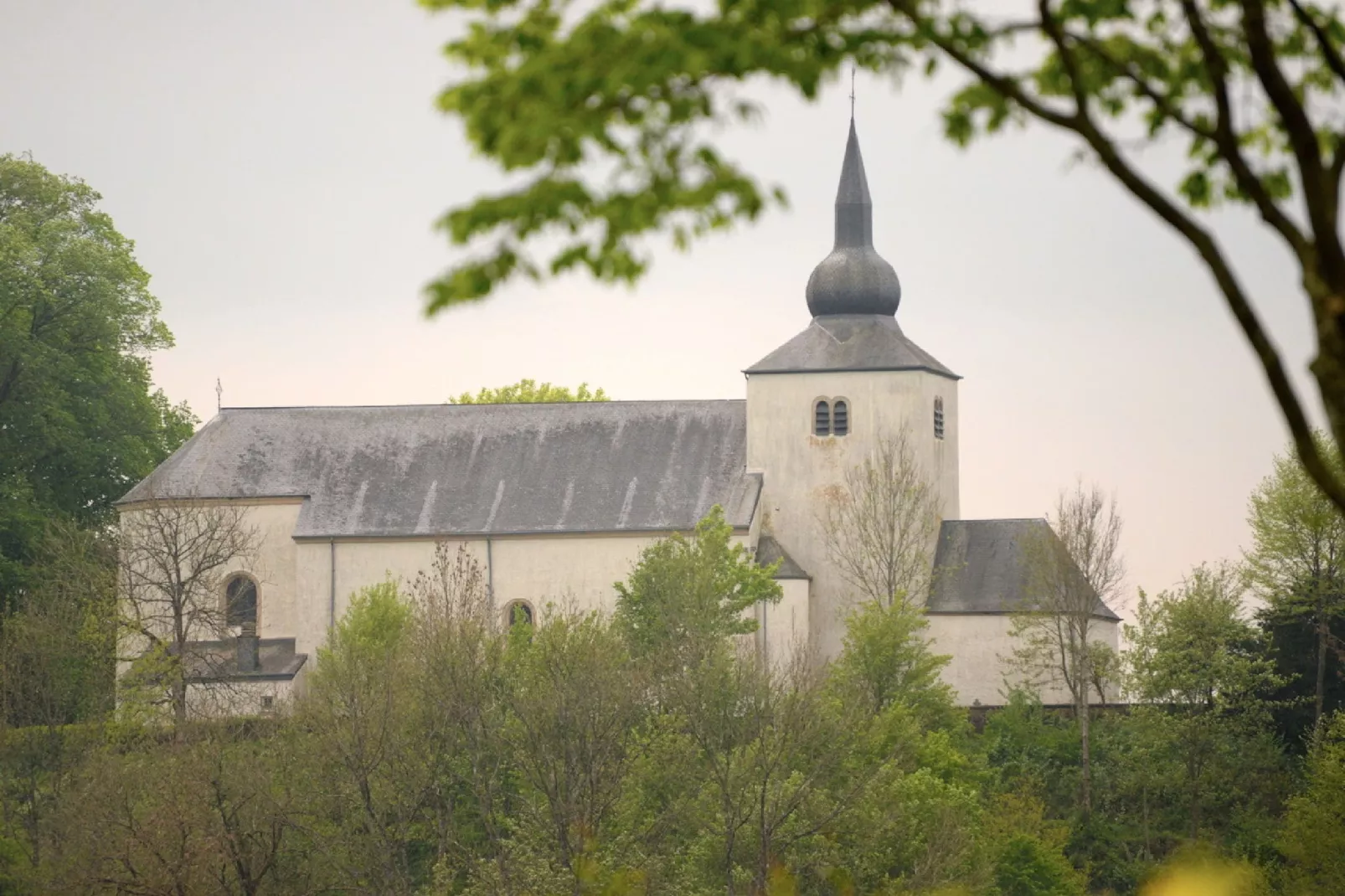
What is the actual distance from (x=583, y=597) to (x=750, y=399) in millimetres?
6242

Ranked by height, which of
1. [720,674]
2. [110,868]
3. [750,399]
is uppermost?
[750,399]

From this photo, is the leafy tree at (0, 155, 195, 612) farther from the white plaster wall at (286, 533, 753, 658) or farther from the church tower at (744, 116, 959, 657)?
the church tower at (744, 116, 959, 657)

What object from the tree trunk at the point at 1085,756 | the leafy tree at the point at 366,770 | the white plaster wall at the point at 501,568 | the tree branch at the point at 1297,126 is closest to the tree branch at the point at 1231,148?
the tree branch at the point at 1297,126

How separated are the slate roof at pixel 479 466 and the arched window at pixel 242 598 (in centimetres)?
212

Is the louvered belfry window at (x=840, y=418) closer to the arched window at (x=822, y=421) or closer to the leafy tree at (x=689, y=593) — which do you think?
the arched window at (x=822, y=421)

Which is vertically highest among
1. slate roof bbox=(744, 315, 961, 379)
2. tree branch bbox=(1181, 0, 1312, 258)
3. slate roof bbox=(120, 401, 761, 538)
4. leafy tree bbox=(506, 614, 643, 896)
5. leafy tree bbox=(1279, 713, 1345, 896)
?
slate roof bbox=(744, 315, 961, 379)

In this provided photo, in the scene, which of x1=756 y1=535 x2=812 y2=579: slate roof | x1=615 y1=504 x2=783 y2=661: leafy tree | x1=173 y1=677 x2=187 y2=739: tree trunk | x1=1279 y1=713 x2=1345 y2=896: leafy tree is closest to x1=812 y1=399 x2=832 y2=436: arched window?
x1=756 y1=535 x2=812 y2=579: slate roof

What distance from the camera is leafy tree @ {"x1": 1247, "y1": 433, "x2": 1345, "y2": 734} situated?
4809 centimetres

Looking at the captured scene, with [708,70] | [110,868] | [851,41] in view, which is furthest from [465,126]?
[110,868]

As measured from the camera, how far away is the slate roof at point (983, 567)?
2087 inches

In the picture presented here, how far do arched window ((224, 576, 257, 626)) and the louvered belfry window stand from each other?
1468cm

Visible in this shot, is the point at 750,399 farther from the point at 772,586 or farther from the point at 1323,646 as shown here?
the point at 1323,646

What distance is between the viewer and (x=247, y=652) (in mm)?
54094

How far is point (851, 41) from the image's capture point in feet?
24.7
